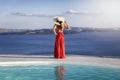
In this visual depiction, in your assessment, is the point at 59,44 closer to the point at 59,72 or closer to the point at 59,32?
the point at 59,32

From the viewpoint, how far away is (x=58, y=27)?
1123 cm

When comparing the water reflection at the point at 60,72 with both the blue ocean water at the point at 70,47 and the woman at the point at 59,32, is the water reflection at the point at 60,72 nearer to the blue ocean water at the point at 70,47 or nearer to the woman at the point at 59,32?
the woman at the point at 59,32

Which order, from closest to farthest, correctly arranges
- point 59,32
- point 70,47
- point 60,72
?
point 60,72 < point 59,32 < point 70,47

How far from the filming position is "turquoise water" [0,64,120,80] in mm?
8422

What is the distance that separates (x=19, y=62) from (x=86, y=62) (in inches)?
90.1

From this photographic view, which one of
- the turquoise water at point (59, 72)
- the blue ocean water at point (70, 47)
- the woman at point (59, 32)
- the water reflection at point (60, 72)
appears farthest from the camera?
the blue ocean water at point (70, 47)

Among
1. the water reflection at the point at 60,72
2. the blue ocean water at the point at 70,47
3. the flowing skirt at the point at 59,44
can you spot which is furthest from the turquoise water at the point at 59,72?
the blue ocean water at the point at 70,47

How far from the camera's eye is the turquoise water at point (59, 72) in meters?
8.42

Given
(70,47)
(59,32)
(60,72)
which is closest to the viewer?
(60,72)

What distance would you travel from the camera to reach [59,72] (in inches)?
355

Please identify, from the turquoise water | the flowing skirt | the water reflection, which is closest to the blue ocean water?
the flowing skirt

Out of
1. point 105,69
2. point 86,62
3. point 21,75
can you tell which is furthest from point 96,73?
point 21,75

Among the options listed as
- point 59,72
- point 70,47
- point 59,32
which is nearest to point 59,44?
point 59,32

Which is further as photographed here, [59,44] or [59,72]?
[59,44]
